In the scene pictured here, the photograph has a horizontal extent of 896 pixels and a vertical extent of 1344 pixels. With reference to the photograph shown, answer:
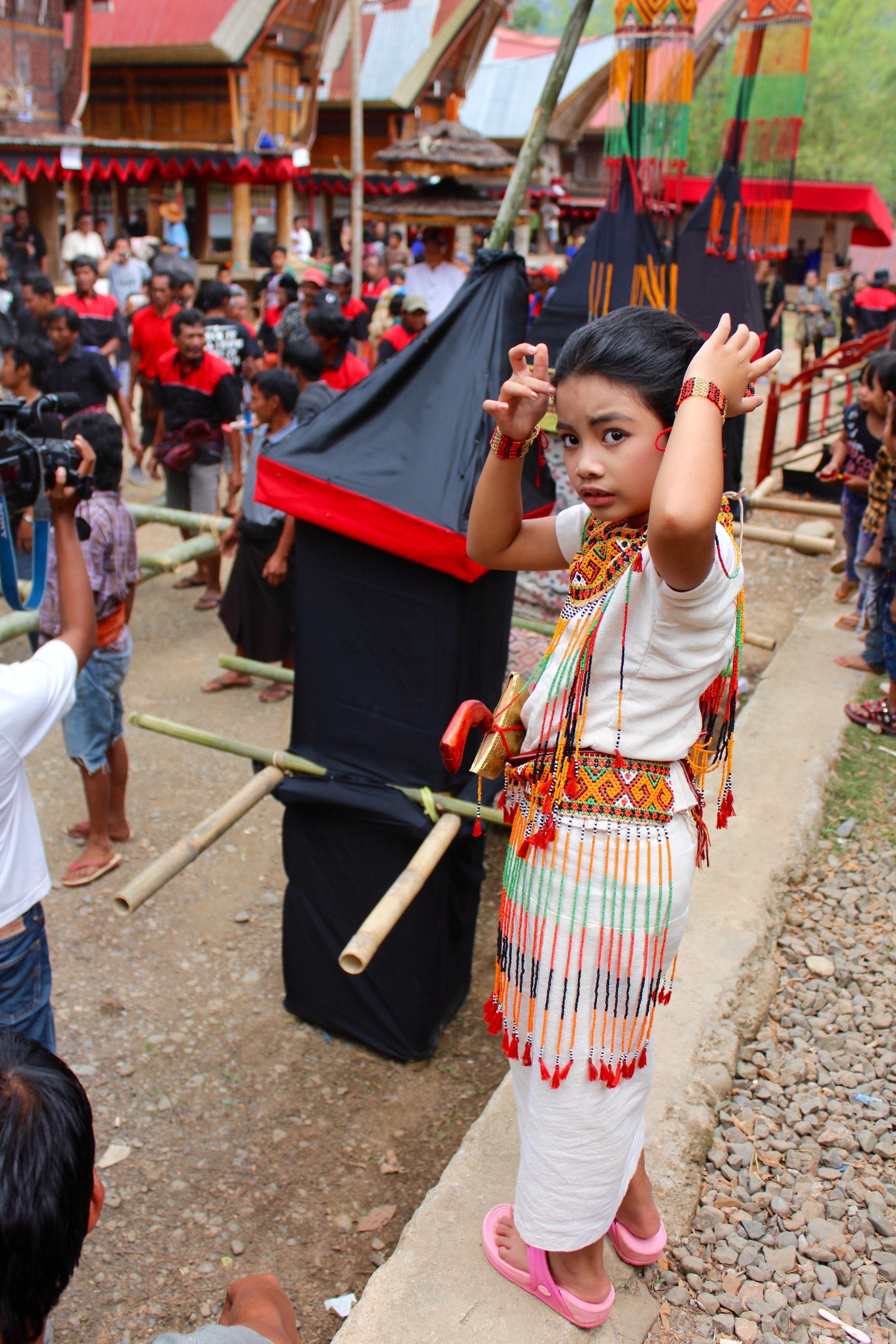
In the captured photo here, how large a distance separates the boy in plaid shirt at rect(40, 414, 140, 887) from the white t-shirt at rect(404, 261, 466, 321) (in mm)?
4400

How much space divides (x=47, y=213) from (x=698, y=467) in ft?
54.6

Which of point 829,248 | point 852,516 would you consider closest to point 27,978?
point 852,516

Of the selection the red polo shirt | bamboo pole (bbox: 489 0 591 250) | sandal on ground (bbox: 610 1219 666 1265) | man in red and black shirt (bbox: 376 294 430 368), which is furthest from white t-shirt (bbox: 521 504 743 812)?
the red polo shirt

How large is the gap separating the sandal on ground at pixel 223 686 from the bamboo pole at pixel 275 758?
249cm

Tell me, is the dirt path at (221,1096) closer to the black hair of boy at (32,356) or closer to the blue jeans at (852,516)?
the black hair of boy at (32,356)

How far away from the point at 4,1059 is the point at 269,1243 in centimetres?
143

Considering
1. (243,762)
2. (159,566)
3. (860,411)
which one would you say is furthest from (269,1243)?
(860,411)

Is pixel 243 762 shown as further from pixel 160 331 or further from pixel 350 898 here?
pixel 160 331

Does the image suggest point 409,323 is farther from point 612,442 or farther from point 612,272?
point 612,442

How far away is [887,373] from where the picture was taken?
401 centimetres

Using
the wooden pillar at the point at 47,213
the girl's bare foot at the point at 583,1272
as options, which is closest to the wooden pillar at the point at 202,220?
the wooden pillar at the point at 47,213

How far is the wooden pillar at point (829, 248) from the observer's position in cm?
2491

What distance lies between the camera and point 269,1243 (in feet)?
7.55

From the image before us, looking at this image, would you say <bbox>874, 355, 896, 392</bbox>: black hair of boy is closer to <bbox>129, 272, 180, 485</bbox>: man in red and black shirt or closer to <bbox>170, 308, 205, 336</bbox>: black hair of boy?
<bbox>170, 308, 205, 336</bbox>: black hair of boy
